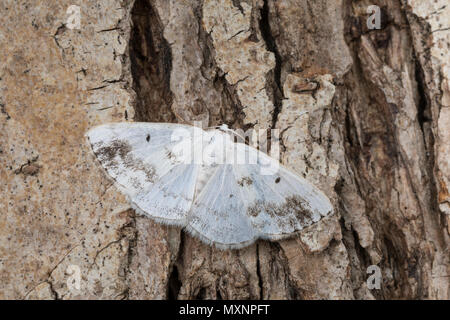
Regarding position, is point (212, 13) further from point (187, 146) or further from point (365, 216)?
point (365, 216)

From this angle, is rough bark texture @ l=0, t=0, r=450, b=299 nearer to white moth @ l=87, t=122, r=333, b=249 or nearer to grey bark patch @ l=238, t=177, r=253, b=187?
white moth @ l=87, t=122, r=333, b=249

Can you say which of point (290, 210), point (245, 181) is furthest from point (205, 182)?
point (290, 210)

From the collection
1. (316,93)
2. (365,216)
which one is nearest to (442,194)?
(365,216)

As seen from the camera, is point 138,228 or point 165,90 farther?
point 165,90

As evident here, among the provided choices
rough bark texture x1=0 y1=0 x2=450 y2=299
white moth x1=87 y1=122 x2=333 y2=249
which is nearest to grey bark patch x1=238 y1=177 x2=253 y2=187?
white moth x1=87 y1=122 x2=333 y2=249

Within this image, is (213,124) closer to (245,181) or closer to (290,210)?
(245,181)

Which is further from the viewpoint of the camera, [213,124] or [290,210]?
[213,124]
